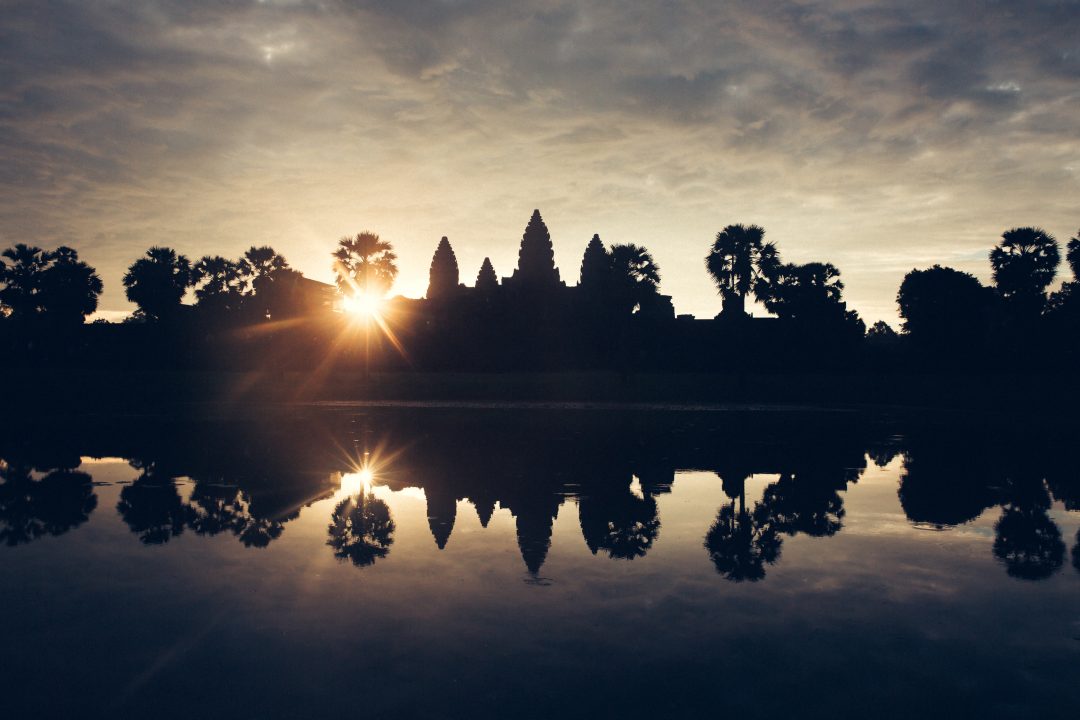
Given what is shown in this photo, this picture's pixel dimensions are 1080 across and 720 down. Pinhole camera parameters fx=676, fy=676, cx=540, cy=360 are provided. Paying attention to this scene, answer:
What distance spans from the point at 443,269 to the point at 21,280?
38.1m

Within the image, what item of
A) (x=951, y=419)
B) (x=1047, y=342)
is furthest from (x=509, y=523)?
(x=1047, y=342)

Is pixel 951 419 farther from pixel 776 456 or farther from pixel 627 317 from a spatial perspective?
pixel 627 317

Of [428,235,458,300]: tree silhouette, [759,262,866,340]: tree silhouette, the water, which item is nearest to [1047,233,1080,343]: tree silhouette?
[759,262,866,340]: tree silhouette

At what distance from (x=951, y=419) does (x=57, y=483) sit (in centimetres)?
3126

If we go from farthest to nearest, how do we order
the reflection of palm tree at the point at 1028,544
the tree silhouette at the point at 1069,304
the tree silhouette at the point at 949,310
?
the tree silhouette at the point at 949,310 < the tree silhouette at the point at 1069,304 < the reflection of palm tree at the point at 1028,544

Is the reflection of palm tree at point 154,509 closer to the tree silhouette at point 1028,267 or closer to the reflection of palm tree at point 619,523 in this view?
the reflection of palm tree at point 619,523

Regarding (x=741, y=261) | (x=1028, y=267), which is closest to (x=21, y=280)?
(x=741, y=261)

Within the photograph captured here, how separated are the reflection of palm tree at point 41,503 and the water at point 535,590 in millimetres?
68

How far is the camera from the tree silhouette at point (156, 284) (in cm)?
6359

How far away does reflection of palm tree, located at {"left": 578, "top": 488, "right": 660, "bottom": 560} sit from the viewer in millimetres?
8070

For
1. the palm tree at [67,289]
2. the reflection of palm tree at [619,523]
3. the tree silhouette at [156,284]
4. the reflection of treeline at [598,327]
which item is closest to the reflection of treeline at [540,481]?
the reflection of palm tree at [619,523]

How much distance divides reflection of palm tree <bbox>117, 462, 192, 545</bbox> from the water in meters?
0.06

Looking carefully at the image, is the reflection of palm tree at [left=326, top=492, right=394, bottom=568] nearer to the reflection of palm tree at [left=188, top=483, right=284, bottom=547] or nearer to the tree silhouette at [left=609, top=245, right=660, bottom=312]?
the reflection of palm tree at [left=188, top=483, right=284, bottom=547]

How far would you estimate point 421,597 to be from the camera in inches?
247
